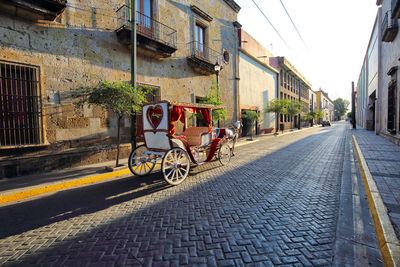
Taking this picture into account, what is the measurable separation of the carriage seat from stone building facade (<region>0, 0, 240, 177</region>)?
329cm

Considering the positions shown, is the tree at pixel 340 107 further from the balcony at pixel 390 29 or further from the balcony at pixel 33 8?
the balcony at pixel 33 8

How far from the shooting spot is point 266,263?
6.70ft

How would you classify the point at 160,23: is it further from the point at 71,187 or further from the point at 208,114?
the point at 71,187

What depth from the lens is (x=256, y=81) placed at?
2094 cm

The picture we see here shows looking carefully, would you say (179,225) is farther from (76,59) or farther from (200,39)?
(200,39)

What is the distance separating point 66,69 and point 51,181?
13.1 ft

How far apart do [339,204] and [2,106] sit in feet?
28.9

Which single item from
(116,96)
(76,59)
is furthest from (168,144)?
(76,59)

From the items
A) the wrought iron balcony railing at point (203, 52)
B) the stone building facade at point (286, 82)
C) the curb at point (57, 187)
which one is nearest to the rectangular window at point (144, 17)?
the wrought iron balcony railing at point (203, 52)

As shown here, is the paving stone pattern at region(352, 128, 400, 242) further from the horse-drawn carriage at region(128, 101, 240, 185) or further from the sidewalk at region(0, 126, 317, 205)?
the sidewalk at region(0, 126, 317, 205)

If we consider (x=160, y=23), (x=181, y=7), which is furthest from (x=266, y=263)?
(x=181, y=7)

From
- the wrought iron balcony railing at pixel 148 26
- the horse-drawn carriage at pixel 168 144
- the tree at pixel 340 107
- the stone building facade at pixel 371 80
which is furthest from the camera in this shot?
the tree at pixel 340 107

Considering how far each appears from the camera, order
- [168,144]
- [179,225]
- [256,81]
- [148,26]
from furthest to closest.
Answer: [256,81]
[148,26]
[168,144]
[179,225]

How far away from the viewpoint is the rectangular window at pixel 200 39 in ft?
43.3
